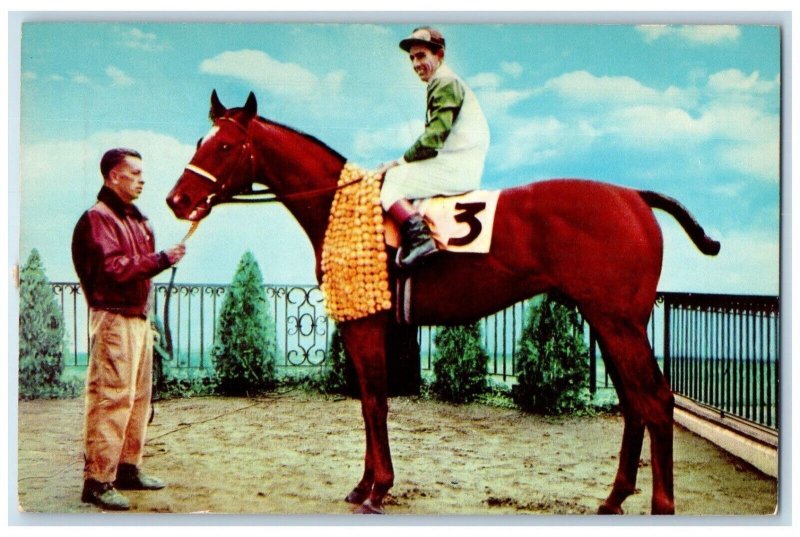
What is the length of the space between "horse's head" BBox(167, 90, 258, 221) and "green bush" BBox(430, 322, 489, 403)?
170 centimetres

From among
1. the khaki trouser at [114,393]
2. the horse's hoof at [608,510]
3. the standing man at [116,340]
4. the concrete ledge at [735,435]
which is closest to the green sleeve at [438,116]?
the standing man at [116,340]

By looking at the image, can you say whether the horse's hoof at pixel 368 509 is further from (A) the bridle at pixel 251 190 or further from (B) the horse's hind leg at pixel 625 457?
(A) the bridle at pixel 251 190

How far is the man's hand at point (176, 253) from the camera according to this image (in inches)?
213

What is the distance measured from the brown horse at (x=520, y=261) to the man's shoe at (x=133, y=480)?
53.6 inches

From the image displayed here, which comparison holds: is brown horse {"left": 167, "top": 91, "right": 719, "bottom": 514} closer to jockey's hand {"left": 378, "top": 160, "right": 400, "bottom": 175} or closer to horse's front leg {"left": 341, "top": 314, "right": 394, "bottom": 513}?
horse's front leg {"left": 341, "top": 314, "right": 394, "bottom": 513}

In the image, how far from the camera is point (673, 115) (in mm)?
5496

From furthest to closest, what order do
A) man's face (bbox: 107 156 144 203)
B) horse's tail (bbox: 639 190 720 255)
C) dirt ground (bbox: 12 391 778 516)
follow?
man's face (bbox: 107 156 144 203), dirt ground (bbox: 12 391 778 516), horse's tail (bbox: 639 190 720 255)

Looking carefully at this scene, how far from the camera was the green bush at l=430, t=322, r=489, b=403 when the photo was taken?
18.3 ft

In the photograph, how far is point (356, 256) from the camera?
A: 5.02 metres

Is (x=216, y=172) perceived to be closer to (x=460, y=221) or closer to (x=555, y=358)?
(x=460, y=221)

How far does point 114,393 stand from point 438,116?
2804 mm

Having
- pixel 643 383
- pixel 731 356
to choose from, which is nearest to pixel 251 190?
pixel 643 383

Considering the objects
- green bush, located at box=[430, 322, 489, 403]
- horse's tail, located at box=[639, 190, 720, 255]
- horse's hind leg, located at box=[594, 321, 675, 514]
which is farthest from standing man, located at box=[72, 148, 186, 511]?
horse's tail, located at box=[639, 190, 720, 255]
